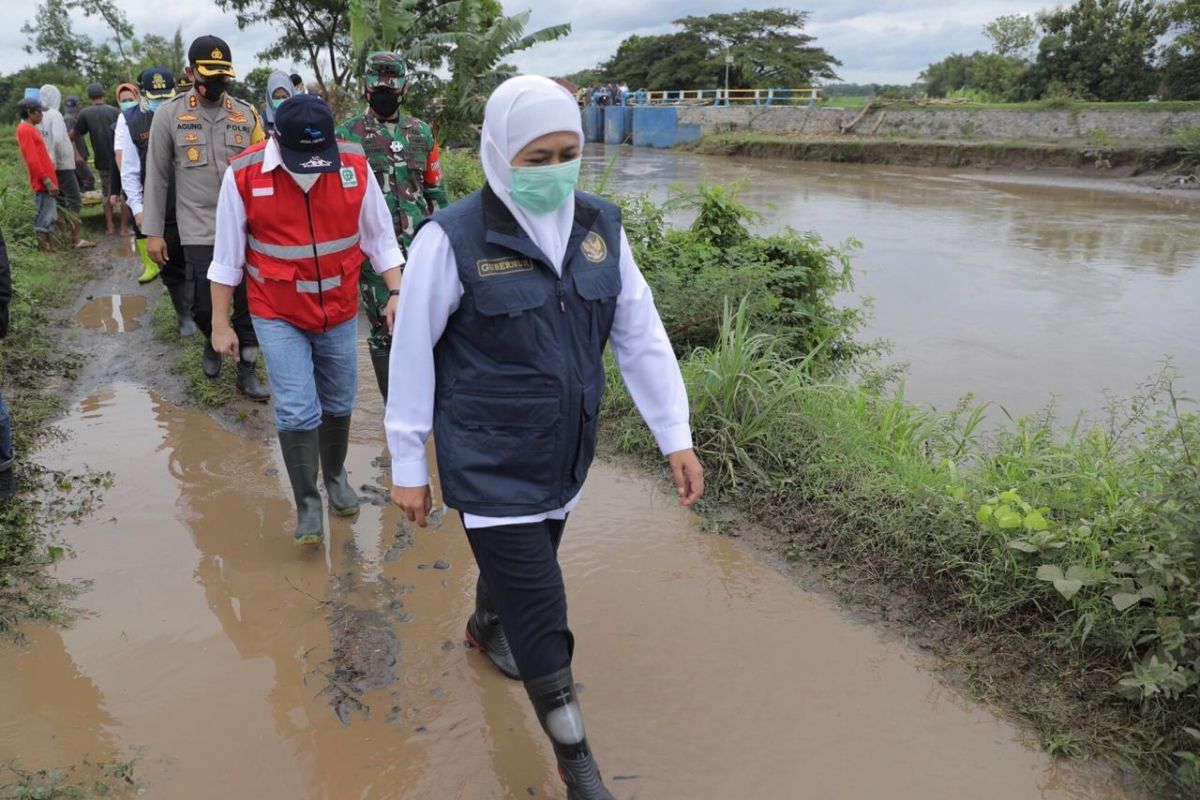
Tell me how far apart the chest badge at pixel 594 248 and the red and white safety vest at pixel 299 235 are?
1579 mm

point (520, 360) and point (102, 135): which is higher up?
point (102, 135)

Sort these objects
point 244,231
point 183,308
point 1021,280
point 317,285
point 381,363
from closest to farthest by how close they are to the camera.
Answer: point 244,231
point 317,285
point 381,363
point 183,308
point 1021,280

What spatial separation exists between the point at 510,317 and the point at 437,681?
4.59ft

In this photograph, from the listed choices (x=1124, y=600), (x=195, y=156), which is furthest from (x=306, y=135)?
(x=1124, y=600)

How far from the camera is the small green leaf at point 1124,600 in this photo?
2.71 metres

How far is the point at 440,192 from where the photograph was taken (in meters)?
4.63

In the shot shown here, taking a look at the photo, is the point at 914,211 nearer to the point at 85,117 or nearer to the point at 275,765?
the point at 85,117

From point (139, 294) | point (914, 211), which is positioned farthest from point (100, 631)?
point (914, 211)

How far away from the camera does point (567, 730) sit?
2.25 metres

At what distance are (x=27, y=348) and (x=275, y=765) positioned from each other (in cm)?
482

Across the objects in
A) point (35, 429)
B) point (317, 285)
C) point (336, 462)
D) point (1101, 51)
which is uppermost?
point (1101, 51)

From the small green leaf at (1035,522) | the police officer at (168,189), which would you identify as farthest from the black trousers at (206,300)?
the small green leaf at (1035,522)

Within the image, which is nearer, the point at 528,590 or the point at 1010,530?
the point at 528,590

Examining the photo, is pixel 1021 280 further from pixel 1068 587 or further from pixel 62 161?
pixel 62 161
